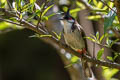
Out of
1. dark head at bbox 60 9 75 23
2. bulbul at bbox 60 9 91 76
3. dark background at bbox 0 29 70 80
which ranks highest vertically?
dark head at bbox 60 9 75 23

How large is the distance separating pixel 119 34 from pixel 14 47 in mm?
3450

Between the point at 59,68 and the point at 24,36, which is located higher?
the point at 24,36

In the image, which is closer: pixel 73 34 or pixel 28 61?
pixel 73 34

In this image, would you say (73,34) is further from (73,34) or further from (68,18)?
(68,18)

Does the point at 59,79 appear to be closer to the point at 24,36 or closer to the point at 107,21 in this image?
the point at 24,36

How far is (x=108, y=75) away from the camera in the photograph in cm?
153

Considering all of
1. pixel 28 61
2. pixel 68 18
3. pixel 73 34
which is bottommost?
pixel 28 61

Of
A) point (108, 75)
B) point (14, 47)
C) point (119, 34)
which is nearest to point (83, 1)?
point (119, 34)

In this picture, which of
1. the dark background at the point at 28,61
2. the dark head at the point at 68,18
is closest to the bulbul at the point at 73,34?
the dark head at the point at 68,18

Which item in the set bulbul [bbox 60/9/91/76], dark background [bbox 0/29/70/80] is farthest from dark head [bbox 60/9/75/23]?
dark background [bbox 0/29/70/80]

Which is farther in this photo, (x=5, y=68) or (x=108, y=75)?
(x=5, y=68)

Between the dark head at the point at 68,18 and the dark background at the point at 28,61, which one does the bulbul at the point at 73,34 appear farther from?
the dark background at the point at 28,61

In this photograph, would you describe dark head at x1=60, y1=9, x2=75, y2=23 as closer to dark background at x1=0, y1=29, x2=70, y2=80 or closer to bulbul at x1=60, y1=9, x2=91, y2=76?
bulbul at x1=60, y1=9, x2=91, y2=76

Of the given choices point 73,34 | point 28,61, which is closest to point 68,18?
point 73,34
